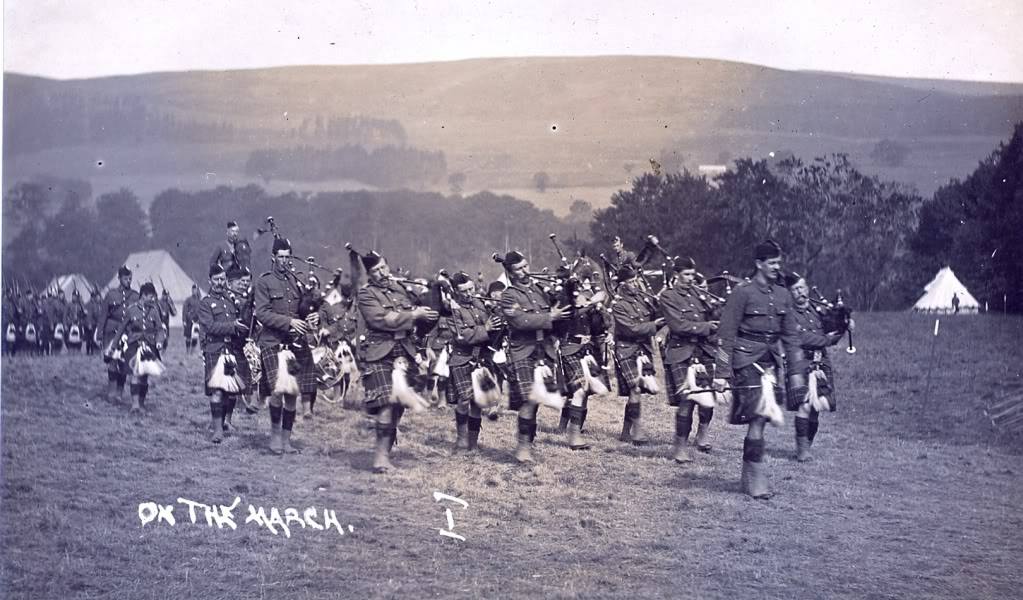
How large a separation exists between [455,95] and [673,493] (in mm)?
3940

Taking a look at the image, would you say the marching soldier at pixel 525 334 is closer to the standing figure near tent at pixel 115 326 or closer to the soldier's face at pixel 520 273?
the soldier's face at pixel 520 273

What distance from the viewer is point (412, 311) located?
9.42 meters

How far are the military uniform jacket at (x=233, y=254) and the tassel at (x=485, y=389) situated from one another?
90.6 inches

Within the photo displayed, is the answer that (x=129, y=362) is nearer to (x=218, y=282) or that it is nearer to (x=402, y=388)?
(x=218, y=282)

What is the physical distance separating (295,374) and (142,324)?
187 centimetres

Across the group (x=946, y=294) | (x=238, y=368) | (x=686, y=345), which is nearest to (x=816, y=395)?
(x=686, y=345)

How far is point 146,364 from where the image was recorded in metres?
10.5

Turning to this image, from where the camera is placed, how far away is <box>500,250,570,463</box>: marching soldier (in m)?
9.51

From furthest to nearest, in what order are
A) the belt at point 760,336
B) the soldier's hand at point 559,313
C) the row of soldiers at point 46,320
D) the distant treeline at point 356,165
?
the row of soldiers at point 46,320, the distant treeline at point 356,165, the soldier's hand at point 559,313, the belt at point 760,336

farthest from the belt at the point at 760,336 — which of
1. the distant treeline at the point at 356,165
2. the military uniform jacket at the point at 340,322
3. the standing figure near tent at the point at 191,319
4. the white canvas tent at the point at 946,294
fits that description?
the standing figure near tent at the point at 191,319

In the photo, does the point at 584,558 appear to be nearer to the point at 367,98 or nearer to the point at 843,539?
the point at 843,539

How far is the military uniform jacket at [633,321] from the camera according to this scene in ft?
32.6

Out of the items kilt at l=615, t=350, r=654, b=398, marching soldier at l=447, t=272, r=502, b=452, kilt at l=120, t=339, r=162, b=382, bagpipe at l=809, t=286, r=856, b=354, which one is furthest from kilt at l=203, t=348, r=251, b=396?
bagpipe at l=809, t=286, r=856, b=354

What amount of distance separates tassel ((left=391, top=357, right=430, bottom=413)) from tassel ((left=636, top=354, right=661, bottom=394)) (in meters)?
1.99
